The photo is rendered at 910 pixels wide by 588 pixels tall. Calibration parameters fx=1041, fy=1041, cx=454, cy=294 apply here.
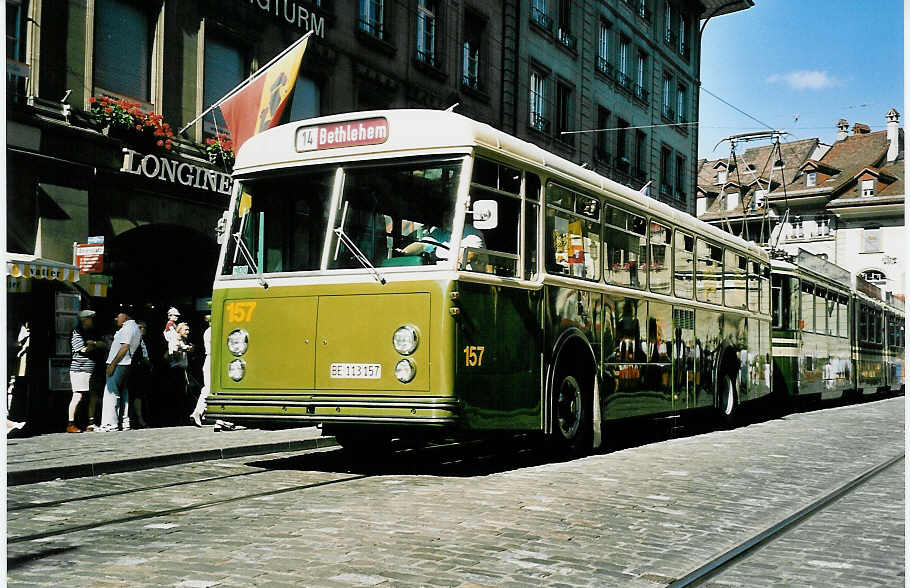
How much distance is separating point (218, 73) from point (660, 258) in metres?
9.30

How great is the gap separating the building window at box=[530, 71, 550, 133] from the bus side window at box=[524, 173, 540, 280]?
2039cm

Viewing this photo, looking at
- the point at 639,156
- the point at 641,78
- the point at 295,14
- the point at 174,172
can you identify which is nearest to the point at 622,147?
the point at 639,156

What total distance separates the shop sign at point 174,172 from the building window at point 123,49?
1.09 meters

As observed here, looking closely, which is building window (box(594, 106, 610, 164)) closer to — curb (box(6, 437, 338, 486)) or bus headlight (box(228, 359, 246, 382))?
curb (box(6, 437, 338, 486))

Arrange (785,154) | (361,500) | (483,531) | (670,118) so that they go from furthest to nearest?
(785,154) → (670,118) → (361,500) → (483,531)

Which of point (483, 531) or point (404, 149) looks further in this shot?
point (404, 149)

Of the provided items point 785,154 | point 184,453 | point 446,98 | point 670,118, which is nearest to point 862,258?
point 785,154

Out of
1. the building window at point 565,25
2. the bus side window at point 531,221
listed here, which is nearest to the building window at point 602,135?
the building window at point 565,25

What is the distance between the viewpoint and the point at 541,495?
8.09 m

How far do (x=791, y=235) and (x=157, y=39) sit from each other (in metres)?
59.8

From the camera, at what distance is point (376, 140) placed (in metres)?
9.23

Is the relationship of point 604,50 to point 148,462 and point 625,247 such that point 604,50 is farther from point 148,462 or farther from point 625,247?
point 148,462

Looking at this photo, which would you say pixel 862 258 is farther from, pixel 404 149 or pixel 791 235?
pixel 404 149

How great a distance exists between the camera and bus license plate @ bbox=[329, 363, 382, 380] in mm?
8906
